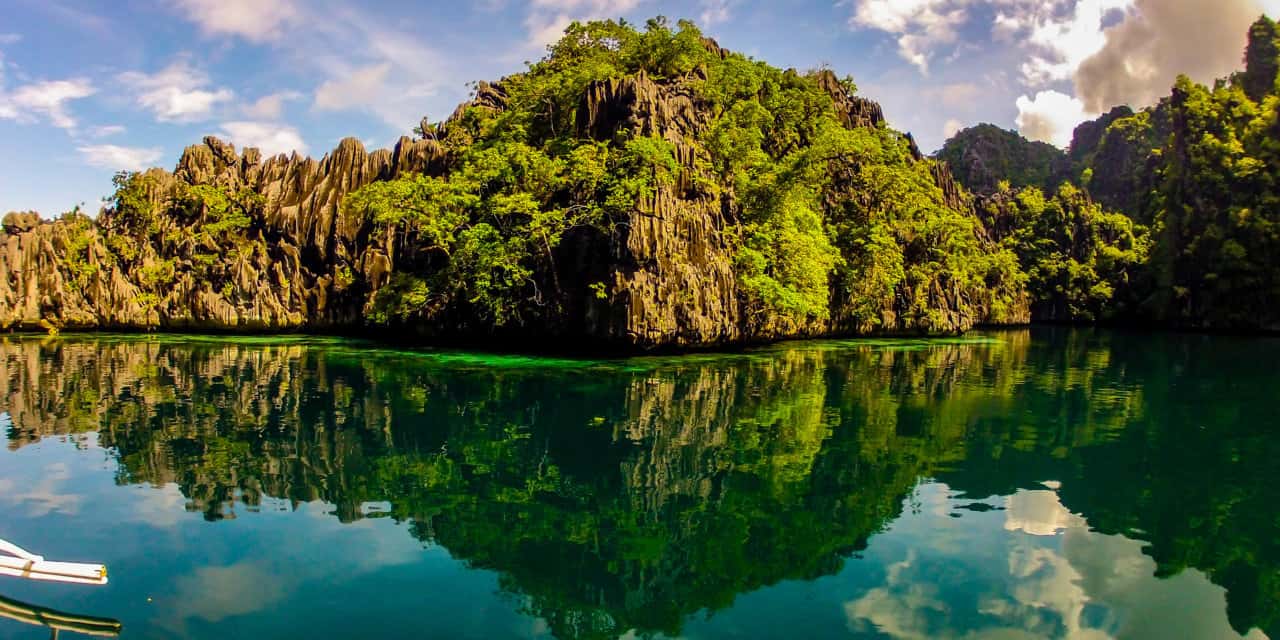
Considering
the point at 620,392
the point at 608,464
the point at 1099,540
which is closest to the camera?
the point at 1099,540

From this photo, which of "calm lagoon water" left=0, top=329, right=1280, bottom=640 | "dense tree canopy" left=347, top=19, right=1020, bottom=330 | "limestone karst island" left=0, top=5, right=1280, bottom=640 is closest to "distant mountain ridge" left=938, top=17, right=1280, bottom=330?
"limestone karst island" left=0, top=5, right=1280, bottom=640

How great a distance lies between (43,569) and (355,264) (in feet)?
130

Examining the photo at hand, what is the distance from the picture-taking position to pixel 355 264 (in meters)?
43.3

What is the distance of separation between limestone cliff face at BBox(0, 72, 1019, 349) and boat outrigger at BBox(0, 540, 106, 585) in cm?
2268

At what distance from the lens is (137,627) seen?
638 centimetres

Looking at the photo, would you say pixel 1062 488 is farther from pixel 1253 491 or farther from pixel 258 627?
pixel 258 627

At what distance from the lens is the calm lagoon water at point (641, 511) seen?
688cm

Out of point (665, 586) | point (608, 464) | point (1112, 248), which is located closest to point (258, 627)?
point (665, 586)

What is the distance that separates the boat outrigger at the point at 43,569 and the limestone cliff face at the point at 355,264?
22.7 meters

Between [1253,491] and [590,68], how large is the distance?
33.4 meters

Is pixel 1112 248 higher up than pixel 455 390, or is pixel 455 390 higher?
pixel 1112 248

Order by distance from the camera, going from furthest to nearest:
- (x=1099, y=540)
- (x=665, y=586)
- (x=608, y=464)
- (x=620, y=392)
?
1. (x=620, y=392)
2. (x=608, y=464)
3. (x=1099, y=540)
4. (x=665, y=586)

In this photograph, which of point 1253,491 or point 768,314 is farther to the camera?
point 768,314

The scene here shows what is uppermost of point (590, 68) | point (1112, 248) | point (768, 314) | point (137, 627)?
point (590, 68)
